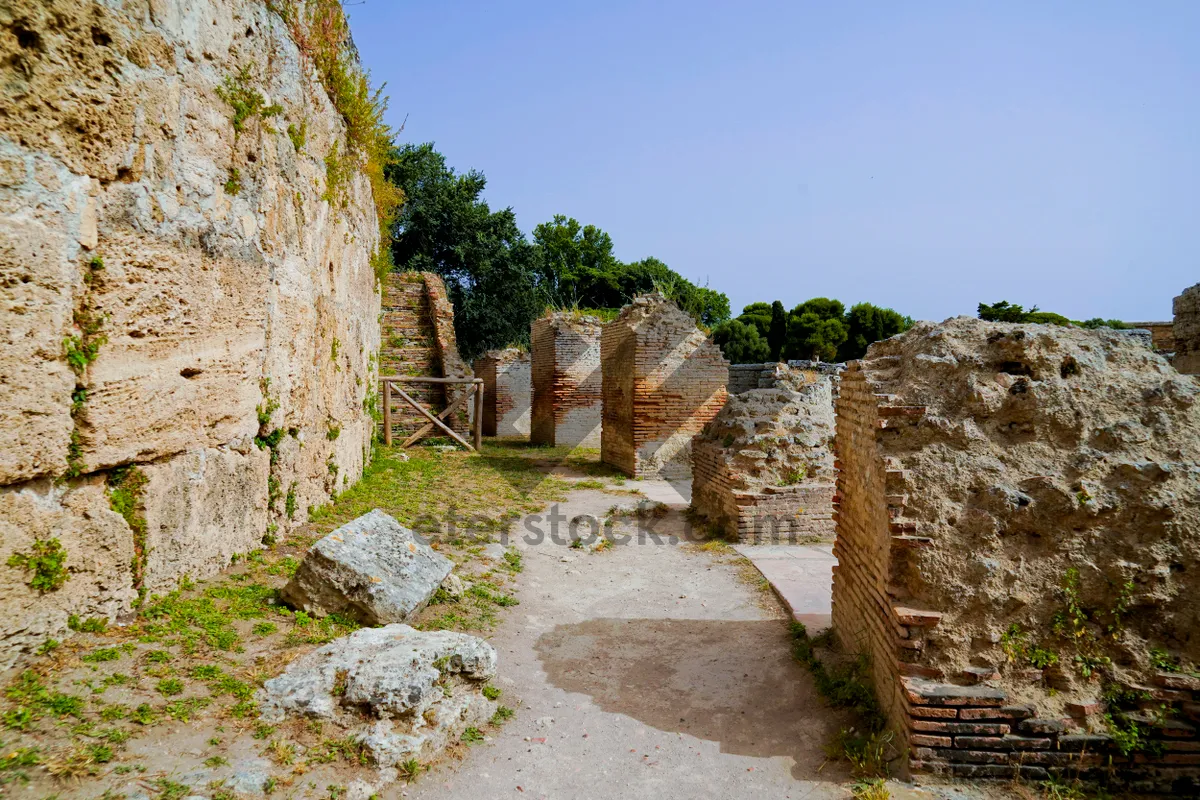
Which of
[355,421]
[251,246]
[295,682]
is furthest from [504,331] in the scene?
[295,682]

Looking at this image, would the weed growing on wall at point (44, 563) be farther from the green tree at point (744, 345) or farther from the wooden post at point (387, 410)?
the green tree at point (744, 345)

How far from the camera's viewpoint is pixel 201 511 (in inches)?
149

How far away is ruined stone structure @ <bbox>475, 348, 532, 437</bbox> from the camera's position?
17.9 m

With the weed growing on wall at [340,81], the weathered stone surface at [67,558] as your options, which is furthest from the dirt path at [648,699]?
the weed growing on wall at [340,81]

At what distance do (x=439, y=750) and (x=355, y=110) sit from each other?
6.71 metres

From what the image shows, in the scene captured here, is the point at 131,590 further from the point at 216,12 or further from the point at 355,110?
the point at 355,110

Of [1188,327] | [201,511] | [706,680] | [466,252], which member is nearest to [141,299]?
[201,511]

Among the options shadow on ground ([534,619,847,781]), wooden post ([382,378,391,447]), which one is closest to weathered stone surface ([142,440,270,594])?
shadow on ground ([534,619,847,781])

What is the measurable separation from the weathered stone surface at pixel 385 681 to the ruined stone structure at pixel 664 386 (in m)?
7.35

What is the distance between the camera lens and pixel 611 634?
183 inches

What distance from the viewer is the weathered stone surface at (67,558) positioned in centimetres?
257

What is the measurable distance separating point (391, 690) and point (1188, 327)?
7686mm

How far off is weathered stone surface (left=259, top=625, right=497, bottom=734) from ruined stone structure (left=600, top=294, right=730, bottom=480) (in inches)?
289

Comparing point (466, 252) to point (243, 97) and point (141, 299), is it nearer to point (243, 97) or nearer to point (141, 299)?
point (243, 97)
